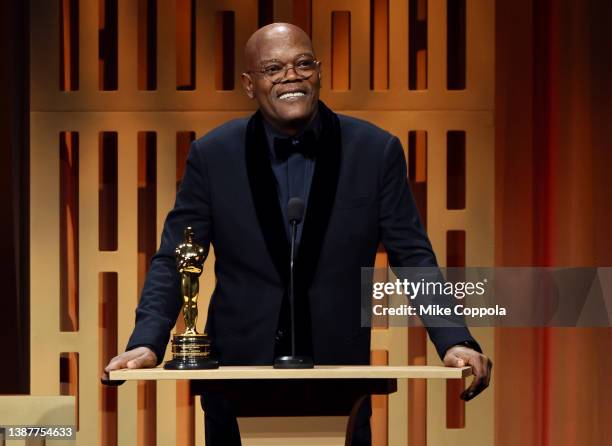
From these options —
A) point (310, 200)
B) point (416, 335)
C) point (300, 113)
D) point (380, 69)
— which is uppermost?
point (380, 69)

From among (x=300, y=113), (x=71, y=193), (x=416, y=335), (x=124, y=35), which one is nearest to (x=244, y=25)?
(x=124, y=35)

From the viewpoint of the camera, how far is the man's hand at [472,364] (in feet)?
6.82

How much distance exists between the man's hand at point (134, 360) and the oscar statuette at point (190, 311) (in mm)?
75

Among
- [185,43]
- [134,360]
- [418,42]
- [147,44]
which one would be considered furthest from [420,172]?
[134,360]

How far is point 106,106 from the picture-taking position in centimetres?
382

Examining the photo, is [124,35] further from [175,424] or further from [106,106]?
[175,424]

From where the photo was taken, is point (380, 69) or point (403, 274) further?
point (380, 69)

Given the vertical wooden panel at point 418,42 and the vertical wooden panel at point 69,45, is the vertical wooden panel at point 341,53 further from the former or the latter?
the vertical wooden panel at point 69,45

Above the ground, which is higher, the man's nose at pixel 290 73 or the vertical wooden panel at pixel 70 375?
the man's nose at pixel 290 73

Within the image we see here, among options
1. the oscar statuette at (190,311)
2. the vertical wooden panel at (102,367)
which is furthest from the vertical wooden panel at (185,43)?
the oscar statuette at (190,311)

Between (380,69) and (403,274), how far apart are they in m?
1.56

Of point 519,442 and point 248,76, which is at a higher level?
point 248,76

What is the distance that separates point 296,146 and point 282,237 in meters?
0.23

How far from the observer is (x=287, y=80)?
2.41 metres
